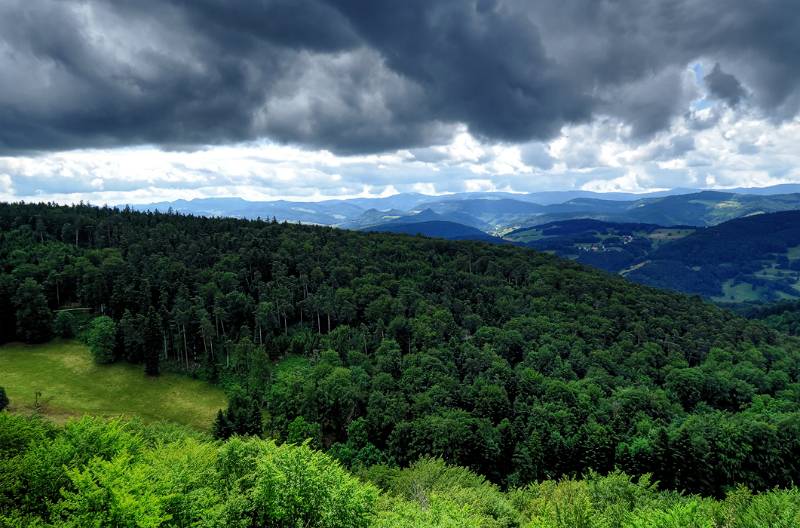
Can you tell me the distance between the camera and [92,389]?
337 ft

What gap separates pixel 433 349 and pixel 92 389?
276 ft

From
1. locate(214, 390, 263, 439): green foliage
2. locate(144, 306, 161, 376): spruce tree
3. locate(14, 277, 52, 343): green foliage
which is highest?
locate(14, 277, 52, 343): green foliage

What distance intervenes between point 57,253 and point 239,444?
156265mm

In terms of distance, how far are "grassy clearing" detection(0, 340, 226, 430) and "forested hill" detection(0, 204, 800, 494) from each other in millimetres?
5098

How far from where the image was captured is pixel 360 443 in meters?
85.6

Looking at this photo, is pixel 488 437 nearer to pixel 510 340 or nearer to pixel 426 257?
pixel 510 340

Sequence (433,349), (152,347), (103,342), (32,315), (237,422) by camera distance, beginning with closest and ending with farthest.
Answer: (237,422) → (152,347) → (103,342) → (433,349) → (32,315)

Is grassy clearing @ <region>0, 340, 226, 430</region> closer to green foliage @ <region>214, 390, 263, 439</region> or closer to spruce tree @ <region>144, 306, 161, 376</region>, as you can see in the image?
spruce tree @ <region>144, 306, 161, 376</region>

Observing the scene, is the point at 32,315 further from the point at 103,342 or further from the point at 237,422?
the point at 237,422

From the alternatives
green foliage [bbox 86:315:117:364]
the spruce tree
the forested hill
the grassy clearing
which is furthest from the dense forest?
green foliage [bbox 86:315:117:364]

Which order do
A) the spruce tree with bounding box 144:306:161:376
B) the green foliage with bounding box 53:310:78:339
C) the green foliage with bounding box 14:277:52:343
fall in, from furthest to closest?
the green foliage with bounding box 53:310:78:339
the green foliage with bounding box 14:277:52:343
the spruce tree with bounding box 144:306:161:376

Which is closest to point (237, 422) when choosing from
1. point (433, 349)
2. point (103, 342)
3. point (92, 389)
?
point (92, 389)

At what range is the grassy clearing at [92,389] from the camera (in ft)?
310

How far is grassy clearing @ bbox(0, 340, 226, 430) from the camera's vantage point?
94.4 meters
